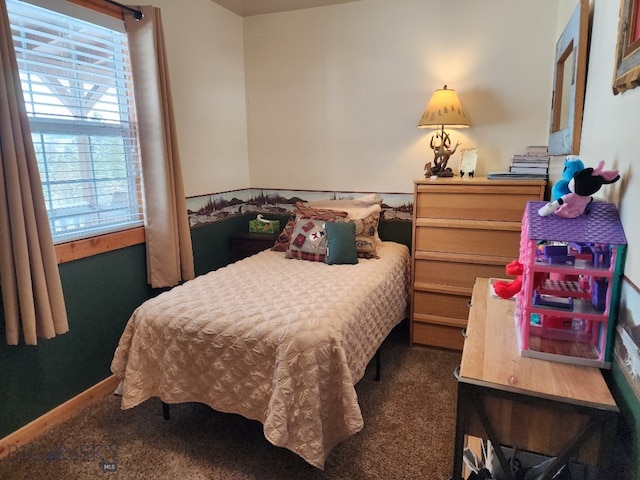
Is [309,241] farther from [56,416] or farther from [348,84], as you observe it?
[56,416]

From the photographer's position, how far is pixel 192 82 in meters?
3.05

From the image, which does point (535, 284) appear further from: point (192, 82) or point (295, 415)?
point (192, 82)

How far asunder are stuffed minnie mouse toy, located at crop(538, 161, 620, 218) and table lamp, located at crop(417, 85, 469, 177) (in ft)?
5.32

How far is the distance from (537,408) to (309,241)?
6.29 ft

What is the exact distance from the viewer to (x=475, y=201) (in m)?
2.66

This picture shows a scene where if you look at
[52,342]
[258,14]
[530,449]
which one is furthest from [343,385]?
[258,14]

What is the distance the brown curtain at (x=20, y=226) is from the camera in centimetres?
177

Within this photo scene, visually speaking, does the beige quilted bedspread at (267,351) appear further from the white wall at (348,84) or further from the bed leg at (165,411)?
the white wall at (348,84)

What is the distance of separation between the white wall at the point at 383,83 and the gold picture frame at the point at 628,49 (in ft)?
5.77

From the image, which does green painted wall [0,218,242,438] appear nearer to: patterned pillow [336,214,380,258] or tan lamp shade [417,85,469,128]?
patterned pillow [336,214,380,258]

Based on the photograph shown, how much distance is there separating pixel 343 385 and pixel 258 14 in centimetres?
310

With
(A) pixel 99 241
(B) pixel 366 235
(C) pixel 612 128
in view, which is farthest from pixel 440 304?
(A) pixel 99 241

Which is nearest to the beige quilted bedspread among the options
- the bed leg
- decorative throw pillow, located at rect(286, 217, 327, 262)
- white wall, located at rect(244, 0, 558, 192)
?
the bed leg

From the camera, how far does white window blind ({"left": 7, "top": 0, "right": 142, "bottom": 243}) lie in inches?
79.7
